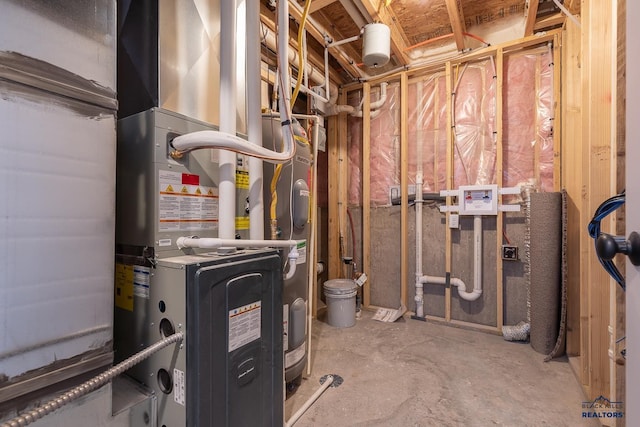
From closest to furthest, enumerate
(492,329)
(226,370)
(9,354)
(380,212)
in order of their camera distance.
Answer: (9,354)
(226,370)
(492,329)
(380,212)

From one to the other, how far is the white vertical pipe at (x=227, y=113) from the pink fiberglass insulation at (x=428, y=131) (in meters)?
2.31

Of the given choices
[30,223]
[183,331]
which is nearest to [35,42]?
[30,223]

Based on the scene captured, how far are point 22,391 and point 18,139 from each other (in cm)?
55

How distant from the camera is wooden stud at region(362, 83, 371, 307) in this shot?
3170 millimetres

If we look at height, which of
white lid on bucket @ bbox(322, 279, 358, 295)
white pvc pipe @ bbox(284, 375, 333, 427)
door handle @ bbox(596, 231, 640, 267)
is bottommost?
white pvc pipe @ bbox(284, 375, 333, 427)

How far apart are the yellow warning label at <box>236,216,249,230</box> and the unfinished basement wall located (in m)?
2.04

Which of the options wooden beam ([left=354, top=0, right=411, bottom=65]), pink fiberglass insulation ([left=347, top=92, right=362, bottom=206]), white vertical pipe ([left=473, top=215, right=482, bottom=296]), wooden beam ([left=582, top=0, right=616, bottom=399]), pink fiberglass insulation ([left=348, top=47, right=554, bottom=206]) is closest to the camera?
wooden beam ([left=582, top=0, right=616, bottom=399])

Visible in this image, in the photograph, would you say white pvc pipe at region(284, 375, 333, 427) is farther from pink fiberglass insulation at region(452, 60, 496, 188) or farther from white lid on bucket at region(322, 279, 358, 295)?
pink fiberglass insulation at region(452, 60, 496, 188)

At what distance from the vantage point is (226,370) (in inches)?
36.1

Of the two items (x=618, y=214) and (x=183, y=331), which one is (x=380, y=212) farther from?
(x=183, y=331)

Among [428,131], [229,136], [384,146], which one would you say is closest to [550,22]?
[428,131]

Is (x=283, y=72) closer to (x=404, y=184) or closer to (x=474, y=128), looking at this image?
(x=404, y=184)

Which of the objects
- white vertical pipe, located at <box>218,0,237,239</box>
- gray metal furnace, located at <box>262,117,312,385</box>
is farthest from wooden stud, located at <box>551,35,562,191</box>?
white vertical pipe, located at <box>218,0,237,239</box>

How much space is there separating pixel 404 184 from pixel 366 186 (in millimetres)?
409
